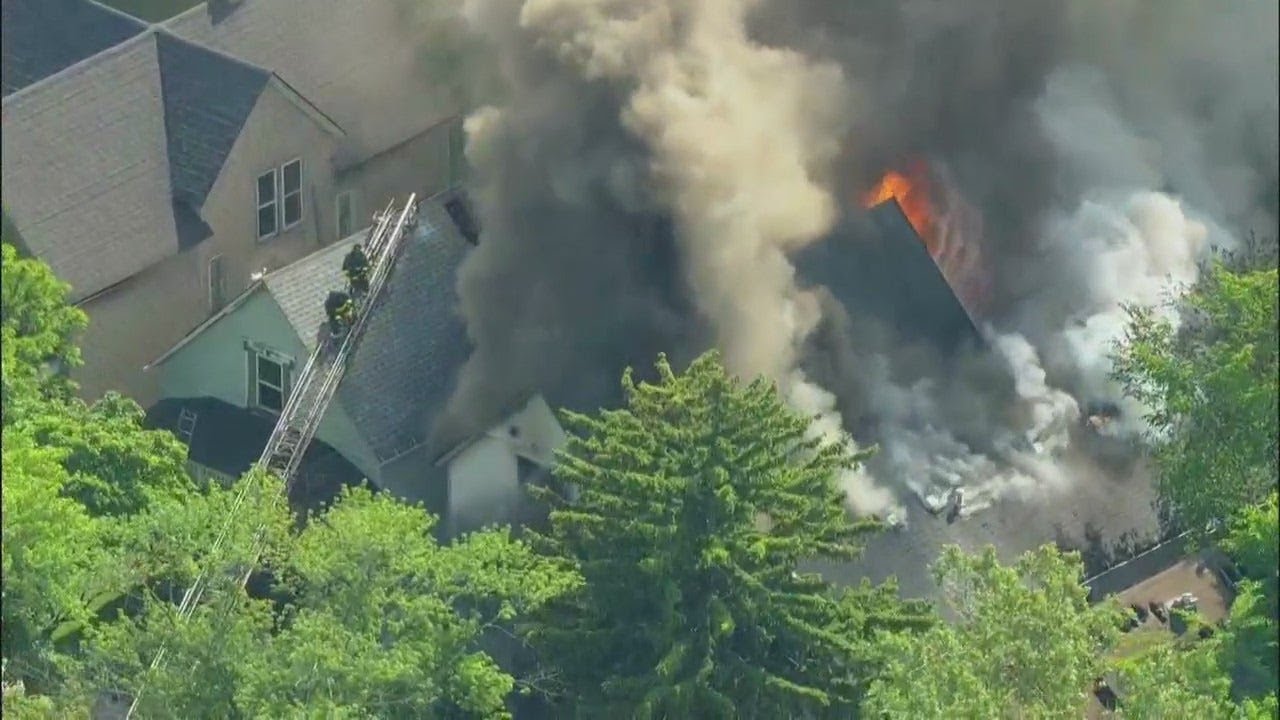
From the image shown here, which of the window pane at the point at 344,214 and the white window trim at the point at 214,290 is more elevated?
the window pane at the point at 344,214

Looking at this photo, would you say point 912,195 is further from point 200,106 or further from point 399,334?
point 200,106

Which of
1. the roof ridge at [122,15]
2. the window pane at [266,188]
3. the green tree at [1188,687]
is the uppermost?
the roof ridge at [122,15]

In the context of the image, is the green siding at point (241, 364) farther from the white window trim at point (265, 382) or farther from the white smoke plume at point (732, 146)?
the white smoke plume at point (732, 146)

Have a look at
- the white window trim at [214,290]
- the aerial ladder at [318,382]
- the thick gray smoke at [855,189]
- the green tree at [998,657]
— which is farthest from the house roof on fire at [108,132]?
the green tree at [998,657]

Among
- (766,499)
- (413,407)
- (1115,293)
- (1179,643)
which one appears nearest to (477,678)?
(766,499)

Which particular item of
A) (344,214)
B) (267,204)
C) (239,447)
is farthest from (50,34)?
(239,447)

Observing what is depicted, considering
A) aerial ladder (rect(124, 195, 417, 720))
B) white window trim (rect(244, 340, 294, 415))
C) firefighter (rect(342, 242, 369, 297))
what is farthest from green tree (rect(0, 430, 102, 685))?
firefighter (rect(342, 242, 369, 297))
